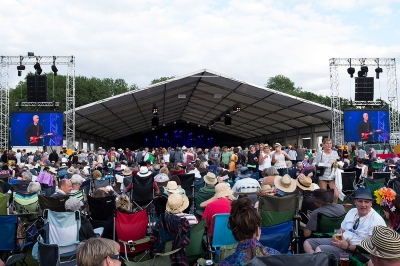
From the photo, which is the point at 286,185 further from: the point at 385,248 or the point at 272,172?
the point at 385,248

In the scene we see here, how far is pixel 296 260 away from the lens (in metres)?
2.50

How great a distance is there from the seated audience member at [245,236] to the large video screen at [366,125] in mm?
Result: 19572

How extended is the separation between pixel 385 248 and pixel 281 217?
2933mm

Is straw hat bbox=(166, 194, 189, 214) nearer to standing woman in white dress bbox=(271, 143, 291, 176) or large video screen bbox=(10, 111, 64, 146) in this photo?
standing woman in white dress bbox=(271, 143, 291, 176)

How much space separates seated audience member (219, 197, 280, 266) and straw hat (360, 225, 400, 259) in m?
0.93

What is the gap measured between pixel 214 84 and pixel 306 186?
18.3m

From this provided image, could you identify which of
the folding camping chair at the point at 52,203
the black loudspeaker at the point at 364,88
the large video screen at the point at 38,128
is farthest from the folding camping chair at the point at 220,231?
the black loudspeaker at the point at 364,88

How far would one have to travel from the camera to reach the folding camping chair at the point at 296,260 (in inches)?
96.0

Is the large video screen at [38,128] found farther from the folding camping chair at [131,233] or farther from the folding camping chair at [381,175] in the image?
the folding camping chair at [131,233]

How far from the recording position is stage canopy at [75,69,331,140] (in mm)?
23578

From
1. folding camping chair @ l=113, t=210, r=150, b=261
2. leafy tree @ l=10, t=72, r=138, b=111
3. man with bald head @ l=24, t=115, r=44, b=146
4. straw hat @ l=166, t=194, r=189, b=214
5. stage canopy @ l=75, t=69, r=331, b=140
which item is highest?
leafy tree @ l=10, t=72, r=138, b=111

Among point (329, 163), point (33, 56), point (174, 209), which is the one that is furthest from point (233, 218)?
point (33, 56)

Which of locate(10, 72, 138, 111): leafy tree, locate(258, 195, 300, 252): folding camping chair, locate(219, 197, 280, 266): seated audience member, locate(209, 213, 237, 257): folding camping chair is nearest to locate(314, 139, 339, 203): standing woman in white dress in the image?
locate(258, 195, 300, 252): folding camping chair

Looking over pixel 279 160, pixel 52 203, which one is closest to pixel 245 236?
pixel 52 203
